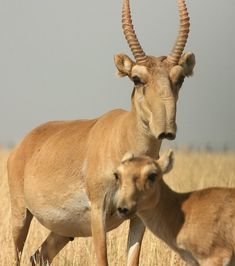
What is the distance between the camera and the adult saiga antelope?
10219mm

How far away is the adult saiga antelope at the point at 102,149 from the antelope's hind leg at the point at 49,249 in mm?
129

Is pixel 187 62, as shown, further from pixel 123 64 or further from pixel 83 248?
pixel 83 248

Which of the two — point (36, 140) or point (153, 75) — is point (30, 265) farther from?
point (153, 75)

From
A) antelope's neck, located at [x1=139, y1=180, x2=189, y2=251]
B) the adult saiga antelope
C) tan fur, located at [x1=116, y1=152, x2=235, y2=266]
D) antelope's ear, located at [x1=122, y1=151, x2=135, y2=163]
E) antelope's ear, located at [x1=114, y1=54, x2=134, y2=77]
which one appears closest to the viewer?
tan fur, located at [x1=116, y1=152, x2=235, y2=266]

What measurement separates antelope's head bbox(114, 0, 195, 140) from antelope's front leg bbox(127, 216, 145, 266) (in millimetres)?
1243

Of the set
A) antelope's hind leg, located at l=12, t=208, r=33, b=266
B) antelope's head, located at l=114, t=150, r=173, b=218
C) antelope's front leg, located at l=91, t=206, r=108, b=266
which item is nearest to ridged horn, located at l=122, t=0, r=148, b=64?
antelope's head, located at l=114, t=150, r=173, b=218

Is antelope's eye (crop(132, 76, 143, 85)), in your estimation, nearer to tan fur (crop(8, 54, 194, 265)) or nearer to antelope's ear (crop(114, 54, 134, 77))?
tan fur (crop(8, 54, 194, 265))

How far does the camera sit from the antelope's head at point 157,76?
988 centimetres

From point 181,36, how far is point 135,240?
236 centimetres

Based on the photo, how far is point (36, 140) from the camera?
12.9 meters

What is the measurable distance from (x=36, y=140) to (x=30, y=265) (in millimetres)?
1668

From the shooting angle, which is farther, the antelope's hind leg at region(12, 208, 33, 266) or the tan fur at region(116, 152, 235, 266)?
the antelope's hind leg at region(12, 208, 33, 266)

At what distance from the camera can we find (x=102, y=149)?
35.6 ft

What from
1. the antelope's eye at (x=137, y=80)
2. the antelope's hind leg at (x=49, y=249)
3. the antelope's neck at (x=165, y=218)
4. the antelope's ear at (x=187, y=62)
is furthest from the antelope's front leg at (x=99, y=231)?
the antelope's hind leg at (x=49, y=249)
